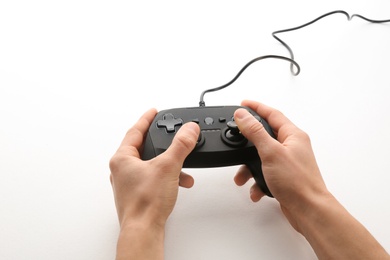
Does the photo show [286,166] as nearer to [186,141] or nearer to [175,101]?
[186,141]

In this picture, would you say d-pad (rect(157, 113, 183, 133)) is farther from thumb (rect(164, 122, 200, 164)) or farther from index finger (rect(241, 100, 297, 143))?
index finger (rect(241, 100, 297, 143))

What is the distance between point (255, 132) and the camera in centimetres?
50

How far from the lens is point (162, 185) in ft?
1.51

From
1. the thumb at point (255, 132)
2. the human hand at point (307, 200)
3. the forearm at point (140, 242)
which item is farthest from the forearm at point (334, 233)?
the forearm at point (140, 242)

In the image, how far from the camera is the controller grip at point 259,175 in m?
0.52

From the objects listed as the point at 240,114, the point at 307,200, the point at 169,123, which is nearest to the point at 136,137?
the point at 169,123

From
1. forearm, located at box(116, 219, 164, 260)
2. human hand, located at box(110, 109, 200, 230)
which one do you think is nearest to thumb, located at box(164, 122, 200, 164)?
human hand, located at box(110, 109, 200, 230)

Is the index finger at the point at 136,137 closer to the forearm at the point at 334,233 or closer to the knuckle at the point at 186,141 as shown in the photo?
the knuckle at the point at 186,141

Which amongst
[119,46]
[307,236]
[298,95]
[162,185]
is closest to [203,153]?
[162,185]

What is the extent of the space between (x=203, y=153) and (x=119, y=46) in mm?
456

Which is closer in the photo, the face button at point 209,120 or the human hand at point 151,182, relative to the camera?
the human hand at point 151,182

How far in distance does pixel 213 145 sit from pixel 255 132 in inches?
2.8

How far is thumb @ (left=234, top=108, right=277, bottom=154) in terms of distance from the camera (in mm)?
491

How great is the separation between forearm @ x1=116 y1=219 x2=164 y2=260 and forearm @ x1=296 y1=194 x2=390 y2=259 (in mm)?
211
